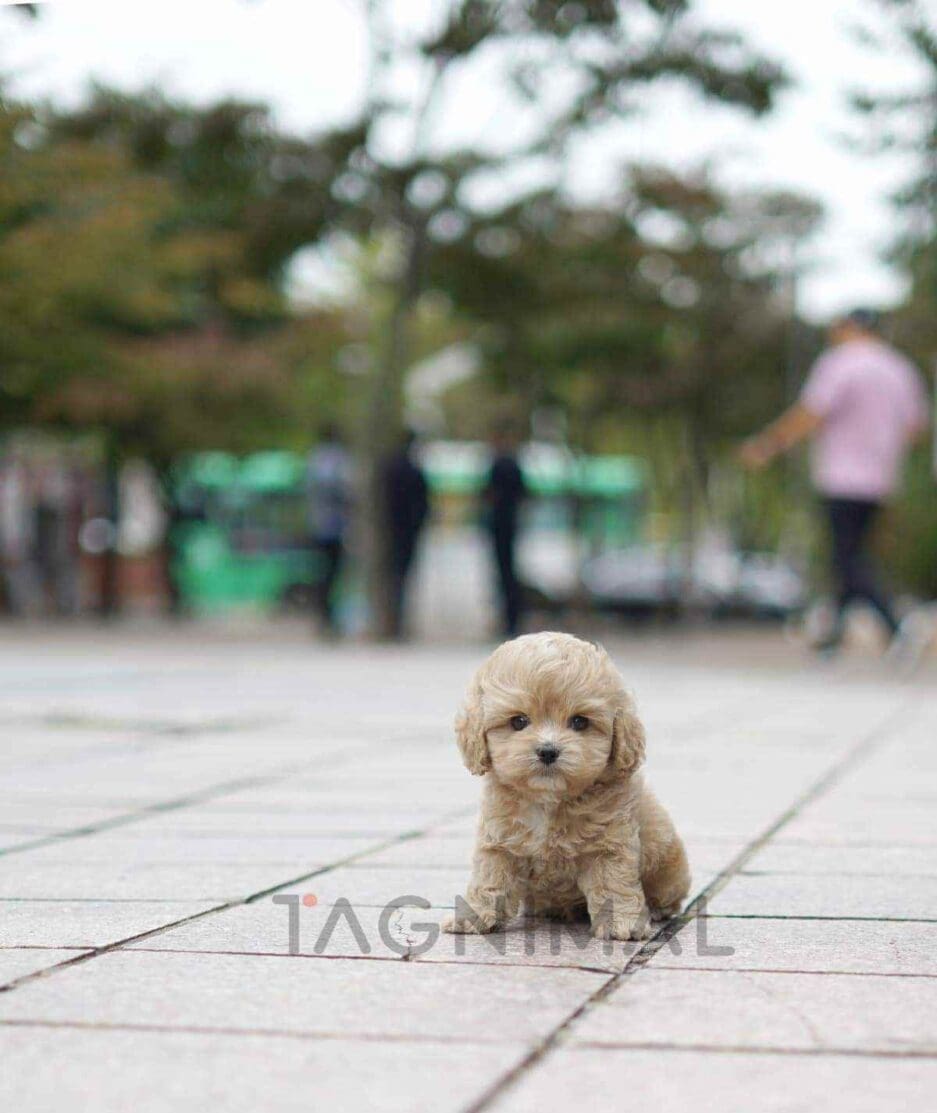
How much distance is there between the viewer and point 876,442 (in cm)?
1290

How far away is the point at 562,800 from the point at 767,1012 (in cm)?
72

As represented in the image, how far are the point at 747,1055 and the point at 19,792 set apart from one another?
159 inches

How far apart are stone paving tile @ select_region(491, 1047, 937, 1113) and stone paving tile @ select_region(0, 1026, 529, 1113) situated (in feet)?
0.30

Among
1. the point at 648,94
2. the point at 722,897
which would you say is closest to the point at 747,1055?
the point at 722,897

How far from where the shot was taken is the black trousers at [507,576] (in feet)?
56.7

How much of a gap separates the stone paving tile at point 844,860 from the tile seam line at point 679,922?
5cm

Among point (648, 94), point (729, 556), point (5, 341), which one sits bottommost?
point (729, 556)

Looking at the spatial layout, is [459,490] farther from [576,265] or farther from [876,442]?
[876,442]

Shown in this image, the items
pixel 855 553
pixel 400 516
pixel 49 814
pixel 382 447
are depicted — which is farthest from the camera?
pixel 382 447

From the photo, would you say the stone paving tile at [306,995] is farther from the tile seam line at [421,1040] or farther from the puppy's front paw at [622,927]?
the puppy's front paw at [622,927]

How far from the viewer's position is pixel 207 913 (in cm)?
419

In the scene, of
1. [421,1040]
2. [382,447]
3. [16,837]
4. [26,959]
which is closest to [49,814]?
[16,837]

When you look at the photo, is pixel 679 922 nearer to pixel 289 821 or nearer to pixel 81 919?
pixel 81 919

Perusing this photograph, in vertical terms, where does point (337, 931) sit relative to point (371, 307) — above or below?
below
